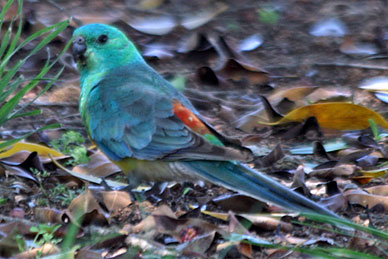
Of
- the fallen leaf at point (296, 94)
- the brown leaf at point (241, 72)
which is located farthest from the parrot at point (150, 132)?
the brown leaf at point (241, 72)

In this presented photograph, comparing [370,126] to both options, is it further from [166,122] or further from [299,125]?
[166,122]

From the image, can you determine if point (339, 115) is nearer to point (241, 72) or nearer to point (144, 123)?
point (241, 72)

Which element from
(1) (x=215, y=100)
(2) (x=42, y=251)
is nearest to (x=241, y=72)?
(1) (x=215, y=100)

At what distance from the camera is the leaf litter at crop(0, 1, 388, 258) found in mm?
3121

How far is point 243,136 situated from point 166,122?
1.08m

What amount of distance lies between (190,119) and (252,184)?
0.55 metres

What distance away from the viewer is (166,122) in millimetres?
3627

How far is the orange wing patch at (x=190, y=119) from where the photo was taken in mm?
3602

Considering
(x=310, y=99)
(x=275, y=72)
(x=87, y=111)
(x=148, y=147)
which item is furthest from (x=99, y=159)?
(x=275, y=72)

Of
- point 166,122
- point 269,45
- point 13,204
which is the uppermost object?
point 166,122

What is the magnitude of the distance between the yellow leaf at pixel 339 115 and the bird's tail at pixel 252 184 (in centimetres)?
116

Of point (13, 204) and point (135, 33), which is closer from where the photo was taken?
point (13, 204)

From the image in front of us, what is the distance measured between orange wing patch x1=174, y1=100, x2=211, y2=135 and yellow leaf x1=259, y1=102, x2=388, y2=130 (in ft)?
3.36

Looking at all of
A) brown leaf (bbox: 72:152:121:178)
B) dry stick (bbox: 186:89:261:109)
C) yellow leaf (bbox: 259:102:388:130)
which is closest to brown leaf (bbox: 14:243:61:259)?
brown leaf (bbox: 72:152:121:178)
